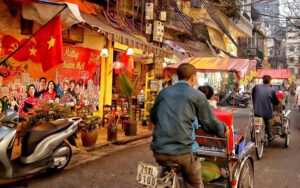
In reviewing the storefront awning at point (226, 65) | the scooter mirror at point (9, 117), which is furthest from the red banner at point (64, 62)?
the storefront awning at point (226, 65)

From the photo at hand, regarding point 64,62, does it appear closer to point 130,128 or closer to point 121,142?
point 130,128

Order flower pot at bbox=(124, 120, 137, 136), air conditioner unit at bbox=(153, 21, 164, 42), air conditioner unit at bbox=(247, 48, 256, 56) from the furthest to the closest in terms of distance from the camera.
A: air conditioner unit at bbox=(247, 48, 256, 56), air conditioner unit at bbox=(153, 21, 164, 42), flower pot at bbox=(124, 120, 137, 136)

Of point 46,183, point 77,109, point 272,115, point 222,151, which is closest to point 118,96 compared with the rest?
point 77,109

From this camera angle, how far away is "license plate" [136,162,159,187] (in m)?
3.28

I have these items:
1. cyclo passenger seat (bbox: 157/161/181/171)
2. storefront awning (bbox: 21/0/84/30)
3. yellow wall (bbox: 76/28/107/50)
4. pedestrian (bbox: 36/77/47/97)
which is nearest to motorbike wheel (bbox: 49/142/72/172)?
storefront awning (bbox: 21/0/84/30)

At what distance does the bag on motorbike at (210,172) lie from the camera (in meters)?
4.45

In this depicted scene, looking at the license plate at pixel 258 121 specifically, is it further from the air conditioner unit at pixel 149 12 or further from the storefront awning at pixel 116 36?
the air conditioner unit at pixel 149 12

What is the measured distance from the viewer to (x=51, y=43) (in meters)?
6.73

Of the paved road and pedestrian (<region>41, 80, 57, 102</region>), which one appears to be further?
pedestrian (<region>41, 80, 57, 102</region>)

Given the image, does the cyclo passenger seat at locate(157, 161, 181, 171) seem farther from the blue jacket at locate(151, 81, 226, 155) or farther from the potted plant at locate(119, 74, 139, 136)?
the potted plant at locate(119, 74, 139, 136)

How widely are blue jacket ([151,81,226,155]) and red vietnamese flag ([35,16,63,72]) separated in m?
3.98

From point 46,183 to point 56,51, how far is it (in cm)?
267

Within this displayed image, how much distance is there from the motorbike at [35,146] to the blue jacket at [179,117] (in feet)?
9.62

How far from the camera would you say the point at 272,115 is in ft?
28.4
